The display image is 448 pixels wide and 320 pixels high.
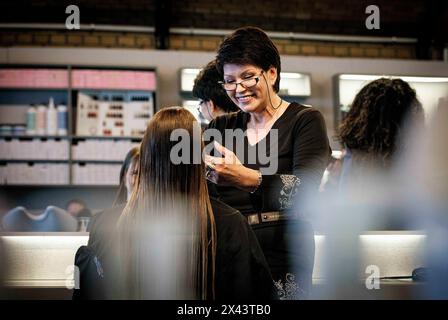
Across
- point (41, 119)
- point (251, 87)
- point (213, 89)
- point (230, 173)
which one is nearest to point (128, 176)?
point (213, 89)

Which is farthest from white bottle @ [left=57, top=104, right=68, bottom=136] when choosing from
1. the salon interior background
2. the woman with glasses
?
the woman with glasses

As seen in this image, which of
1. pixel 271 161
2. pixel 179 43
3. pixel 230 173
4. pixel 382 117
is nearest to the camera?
pixel 230 173

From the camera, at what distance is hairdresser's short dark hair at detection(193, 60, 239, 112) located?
1646 millimetres

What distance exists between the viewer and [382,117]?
79.3 inches

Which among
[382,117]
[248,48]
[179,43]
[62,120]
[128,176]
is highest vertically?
[179,43]

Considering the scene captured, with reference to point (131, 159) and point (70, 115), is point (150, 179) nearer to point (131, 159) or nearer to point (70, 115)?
point (131, 159)

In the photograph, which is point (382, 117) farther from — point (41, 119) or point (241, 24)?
point (241, 24)

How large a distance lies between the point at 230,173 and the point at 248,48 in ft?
1.05

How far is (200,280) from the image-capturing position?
4.14 ft

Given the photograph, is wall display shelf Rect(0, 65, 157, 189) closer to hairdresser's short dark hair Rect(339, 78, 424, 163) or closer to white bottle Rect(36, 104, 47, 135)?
white bottle Rect(36, 104, 47, 135)

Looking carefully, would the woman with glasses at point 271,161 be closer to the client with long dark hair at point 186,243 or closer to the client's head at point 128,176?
the client with long dark hair at point 186,243

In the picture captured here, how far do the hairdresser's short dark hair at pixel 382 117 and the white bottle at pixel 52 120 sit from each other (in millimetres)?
3052

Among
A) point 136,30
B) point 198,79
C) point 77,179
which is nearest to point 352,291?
point 198,79

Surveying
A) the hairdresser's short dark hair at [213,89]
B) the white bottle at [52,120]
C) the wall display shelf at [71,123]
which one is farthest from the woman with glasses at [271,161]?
the white bottle at [52,120]
